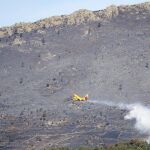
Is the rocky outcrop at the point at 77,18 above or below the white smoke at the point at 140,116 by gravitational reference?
above

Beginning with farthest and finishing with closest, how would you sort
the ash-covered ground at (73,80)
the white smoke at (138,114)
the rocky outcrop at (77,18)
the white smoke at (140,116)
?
the rocky outcrop at (77,18) → the ash-covered ground at (73,80) → the white smoke at (138,114) → the white smoke at (140,116)

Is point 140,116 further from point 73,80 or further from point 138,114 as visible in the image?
point 73,80

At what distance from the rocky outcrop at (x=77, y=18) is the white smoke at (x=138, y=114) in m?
66.1

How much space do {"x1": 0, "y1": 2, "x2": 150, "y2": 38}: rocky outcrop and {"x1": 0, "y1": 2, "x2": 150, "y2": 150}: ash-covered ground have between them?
230cm

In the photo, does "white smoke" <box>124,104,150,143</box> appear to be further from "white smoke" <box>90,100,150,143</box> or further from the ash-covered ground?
the ash-covered ground

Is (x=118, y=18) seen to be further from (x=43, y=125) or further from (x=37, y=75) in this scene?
(x=43, y=125)

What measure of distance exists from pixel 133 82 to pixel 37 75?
29583mm

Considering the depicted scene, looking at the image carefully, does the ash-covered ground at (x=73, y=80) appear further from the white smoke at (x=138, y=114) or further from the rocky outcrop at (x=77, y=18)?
the rocky outcrop at (x=77, y=18)

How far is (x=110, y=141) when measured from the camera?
3408 inches

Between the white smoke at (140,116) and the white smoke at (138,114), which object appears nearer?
the white smoke at (140,116)

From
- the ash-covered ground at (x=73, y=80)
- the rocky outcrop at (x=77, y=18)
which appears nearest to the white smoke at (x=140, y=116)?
the ash-covered ground at (x=73, y=80)

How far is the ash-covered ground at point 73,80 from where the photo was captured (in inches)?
3846

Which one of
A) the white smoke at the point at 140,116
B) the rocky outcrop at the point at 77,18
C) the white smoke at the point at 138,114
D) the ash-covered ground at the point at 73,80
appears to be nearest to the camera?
the white smoke at the point at 140,116

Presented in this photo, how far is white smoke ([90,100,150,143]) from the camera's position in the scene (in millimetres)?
95300
